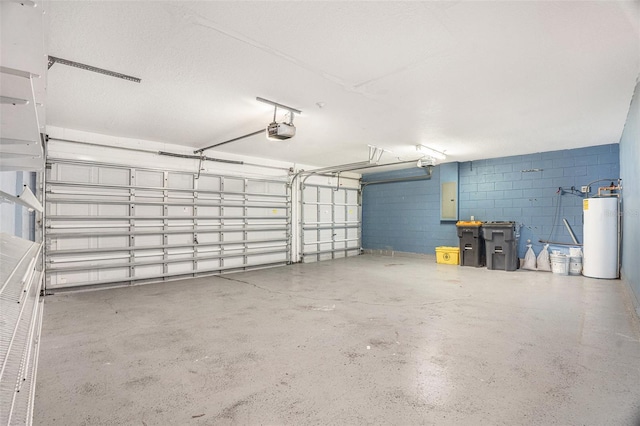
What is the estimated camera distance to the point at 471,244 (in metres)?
7.46

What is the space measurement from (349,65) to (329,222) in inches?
260

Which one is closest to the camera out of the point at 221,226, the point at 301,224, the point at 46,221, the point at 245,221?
the point at 46,221

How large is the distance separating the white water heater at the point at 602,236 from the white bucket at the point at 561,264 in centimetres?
40

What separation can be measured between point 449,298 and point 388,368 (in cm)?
251

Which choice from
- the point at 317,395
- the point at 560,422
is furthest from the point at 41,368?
the point at 560,422

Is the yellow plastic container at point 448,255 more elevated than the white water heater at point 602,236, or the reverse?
the white water heater at point 602,236

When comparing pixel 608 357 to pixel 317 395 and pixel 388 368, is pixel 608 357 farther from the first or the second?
pixel 317 395

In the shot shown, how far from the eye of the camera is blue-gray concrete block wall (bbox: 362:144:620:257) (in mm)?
6512

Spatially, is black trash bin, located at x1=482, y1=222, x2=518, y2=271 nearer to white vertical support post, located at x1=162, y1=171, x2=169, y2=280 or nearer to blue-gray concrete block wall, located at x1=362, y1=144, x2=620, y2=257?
blue-gray concrete block wall, located at x1=362, y1=144, x2=620, y2=257

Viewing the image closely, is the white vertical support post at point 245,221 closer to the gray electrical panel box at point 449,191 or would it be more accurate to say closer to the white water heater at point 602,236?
the gray electrical panel box at point 449,191

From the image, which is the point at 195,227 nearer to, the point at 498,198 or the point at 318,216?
the point at 318,216

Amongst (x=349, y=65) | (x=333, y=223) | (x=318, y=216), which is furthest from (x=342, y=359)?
(x=333, y=223)

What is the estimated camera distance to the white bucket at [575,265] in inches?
243

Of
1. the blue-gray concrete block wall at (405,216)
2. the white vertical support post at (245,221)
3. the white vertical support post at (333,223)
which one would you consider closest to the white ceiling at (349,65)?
the white vertical support post at (245,221)
